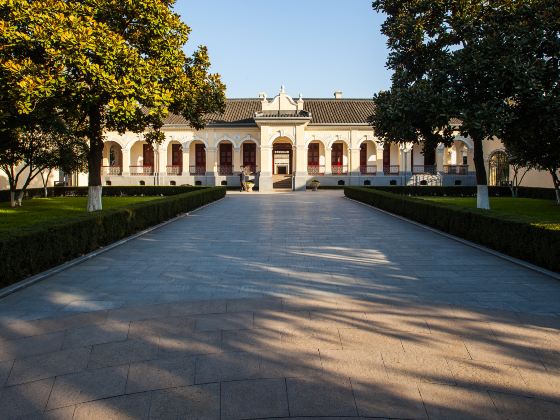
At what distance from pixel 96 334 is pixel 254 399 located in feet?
7.40

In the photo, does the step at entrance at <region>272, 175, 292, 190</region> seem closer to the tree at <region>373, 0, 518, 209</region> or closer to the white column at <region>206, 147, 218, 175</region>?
the white column at <region>206, 147, 218, 175</region>

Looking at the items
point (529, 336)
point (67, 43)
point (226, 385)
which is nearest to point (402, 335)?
point (529, 336)

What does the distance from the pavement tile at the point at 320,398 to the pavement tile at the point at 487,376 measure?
1004 millimetres

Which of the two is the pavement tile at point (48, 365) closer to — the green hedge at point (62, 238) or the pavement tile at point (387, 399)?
the pavement tile at point (387, 399)

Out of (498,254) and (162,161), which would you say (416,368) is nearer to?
(498,254)

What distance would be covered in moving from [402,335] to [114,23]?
50.6ft

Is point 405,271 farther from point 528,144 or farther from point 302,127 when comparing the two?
point 302,127

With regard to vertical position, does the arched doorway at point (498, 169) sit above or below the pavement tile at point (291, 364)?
above

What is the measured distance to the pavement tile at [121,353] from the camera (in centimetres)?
439

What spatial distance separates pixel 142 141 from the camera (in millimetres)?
46844

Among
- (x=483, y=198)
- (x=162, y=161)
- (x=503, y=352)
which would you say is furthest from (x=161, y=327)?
(x=162, y=161)

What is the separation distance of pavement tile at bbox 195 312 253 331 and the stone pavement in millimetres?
33

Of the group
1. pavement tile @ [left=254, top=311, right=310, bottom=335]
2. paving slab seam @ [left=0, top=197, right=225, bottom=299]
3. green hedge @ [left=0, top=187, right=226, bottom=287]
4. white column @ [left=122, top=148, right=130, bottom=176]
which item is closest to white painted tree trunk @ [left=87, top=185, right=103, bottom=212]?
green hedge @ [left=0, top=187, right=226, bottom=287]

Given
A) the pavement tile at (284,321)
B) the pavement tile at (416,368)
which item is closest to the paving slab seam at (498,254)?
the pavement tile at (416,368)
